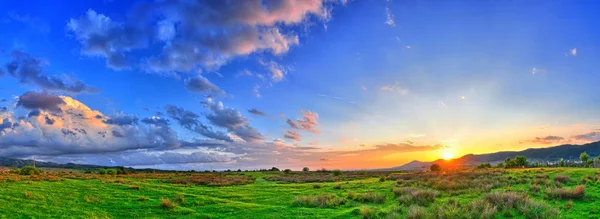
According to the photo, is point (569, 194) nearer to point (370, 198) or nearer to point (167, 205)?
point (370, 198)

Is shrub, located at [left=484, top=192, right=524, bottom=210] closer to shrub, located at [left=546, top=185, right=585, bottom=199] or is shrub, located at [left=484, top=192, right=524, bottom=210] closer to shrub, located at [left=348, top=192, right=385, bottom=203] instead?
shrub, located at [left=546, top=185, right=585, bottom=199]

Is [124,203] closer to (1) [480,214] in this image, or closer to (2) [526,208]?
(1) [480,214]

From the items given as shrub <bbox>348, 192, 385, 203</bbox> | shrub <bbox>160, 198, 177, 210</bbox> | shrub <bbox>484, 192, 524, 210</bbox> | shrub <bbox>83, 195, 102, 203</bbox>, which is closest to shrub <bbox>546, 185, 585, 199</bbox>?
shrub <bbox>484, 192, 524, 210</bbox>

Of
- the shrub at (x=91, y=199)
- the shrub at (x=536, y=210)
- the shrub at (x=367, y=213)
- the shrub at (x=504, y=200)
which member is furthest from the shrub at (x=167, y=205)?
the shrub at (x=536, y=210)

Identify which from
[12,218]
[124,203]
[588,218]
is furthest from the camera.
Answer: [124,203]

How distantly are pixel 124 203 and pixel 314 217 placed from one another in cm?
1498

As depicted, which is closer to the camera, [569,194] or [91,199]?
[569,194]

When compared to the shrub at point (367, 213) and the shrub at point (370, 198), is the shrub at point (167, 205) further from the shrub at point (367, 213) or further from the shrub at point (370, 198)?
the shrub at point (370, 198)

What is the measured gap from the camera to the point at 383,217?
19000 millimetres

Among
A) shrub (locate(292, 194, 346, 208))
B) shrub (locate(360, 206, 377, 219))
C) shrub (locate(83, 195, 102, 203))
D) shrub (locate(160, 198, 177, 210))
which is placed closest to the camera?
shrub (locate(360, 206, 377, 219))

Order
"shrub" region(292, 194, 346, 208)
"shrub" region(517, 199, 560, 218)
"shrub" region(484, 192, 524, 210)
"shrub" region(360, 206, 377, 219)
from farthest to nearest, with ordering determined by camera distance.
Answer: "shrub" region(292, 194, 346, 208), "shrub" region(484, 192, 524, 210), "shrub" region(360, 206, 377, 219), "shrub" region(517, 199, 560, 218)

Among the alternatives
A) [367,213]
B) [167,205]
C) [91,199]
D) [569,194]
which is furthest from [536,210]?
[91,199]

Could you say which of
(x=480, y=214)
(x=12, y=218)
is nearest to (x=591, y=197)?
(x=480, y=214)

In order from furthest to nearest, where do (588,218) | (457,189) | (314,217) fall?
(457,189) → (314,217) → (588,218)
